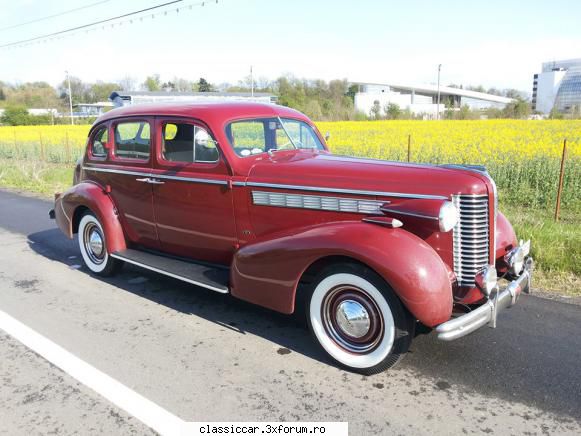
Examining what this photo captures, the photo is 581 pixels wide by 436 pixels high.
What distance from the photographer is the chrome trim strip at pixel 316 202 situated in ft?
11.6

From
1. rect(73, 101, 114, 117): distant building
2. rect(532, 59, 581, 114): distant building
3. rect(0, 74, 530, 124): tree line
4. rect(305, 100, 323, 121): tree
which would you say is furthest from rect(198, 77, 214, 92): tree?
rect(532, 59, 581, 114): distant building

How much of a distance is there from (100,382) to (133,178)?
238 cm

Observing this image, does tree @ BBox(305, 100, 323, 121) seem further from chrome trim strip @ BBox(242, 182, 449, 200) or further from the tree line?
chrome trim strip @ BBox(242, 182, 449, 200)

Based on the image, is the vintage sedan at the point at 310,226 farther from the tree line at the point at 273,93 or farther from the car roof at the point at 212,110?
the tree line at the point at 273,93

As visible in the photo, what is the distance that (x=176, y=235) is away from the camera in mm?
4801

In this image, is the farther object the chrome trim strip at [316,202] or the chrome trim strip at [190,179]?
the chrome trim strip at [190,179]

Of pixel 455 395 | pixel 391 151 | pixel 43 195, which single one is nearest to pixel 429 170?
pixel 455 395

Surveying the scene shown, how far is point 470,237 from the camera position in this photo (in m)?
3.38

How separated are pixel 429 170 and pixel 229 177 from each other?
5.63 ft

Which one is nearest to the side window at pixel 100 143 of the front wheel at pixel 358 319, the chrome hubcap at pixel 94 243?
the chrome hubcap at pixel 94 243

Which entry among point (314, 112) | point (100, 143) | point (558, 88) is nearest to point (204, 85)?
point (314, 112)

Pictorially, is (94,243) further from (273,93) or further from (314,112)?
(273,93)

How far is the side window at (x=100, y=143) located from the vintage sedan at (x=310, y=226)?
238 millimetres

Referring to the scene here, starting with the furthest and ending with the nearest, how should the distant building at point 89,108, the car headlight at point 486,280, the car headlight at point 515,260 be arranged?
the distant building at point 89,108
the car headlight at point 515,260
the car headlight at point 486,280
